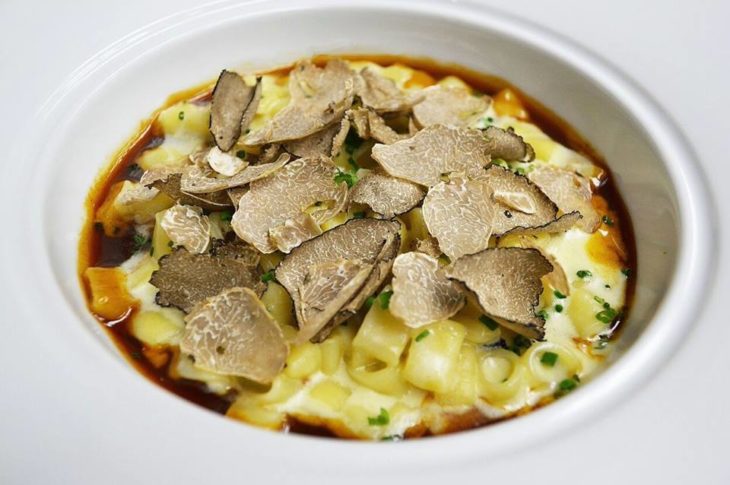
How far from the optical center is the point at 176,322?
10.8ft

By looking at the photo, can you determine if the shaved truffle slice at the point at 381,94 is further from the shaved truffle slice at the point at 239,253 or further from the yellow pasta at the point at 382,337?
the yellow pasta at the point at 382,337

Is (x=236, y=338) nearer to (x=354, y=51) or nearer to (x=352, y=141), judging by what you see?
(x=352, y=141)

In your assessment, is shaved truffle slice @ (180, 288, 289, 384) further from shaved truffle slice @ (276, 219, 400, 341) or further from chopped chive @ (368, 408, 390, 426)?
chopped chive @ (368, 408, 390, 426)

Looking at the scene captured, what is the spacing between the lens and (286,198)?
11.6 feet

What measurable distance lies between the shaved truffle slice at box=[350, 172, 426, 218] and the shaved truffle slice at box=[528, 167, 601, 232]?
71 centimetres

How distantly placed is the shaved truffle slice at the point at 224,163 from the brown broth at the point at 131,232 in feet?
1.81

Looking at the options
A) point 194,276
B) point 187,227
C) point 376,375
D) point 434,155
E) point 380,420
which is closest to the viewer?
point 380,420

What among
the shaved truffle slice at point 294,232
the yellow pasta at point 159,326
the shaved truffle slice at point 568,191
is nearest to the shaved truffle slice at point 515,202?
the shaved truffle slice at point 568,191

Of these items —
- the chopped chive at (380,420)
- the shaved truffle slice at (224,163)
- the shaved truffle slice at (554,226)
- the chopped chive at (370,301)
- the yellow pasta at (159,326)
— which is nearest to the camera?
the chopped chive at (380,420)

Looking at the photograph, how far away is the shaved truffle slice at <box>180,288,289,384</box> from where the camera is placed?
9.65 ft

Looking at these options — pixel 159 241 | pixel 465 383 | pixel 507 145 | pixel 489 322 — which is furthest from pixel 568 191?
pixel 159 241

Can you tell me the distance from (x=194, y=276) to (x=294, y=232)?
0.53 m

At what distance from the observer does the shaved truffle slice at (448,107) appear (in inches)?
162

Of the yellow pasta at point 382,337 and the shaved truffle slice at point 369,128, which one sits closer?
the yellow pasta at point 382,337
